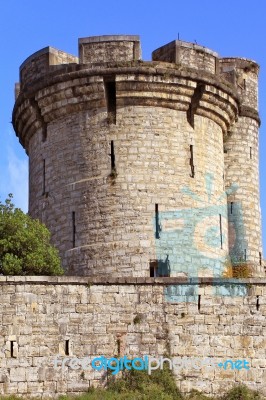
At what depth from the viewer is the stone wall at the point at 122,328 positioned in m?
25.1

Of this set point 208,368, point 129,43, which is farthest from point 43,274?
point 129,43

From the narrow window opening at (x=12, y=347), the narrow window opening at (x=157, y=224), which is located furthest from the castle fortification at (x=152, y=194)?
the narrow window opening at (x=12, y=347)

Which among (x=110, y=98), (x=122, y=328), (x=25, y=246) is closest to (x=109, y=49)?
(x=110, y=98)

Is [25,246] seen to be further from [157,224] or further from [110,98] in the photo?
[110,98]

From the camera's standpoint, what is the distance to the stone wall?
25.1 m

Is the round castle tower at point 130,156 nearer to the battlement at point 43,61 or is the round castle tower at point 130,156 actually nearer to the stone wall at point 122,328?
the battlement at point 43,61

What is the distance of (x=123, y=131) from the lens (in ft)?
100

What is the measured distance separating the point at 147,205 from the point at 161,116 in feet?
8.15

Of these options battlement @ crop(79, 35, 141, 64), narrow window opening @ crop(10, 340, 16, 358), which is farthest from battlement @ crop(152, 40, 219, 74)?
narrow window opening @ crop(10, 340, 16, 358)

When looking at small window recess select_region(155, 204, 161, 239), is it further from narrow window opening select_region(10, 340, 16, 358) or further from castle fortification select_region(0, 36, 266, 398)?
narrow window opening select_region(10, 340, 16, 358)

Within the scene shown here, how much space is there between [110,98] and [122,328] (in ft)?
24.8

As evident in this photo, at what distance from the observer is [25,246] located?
28.0 meters

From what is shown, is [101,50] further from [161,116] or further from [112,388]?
[112,388]

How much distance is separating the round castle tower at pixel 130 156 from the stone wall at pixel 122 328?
147 inches
